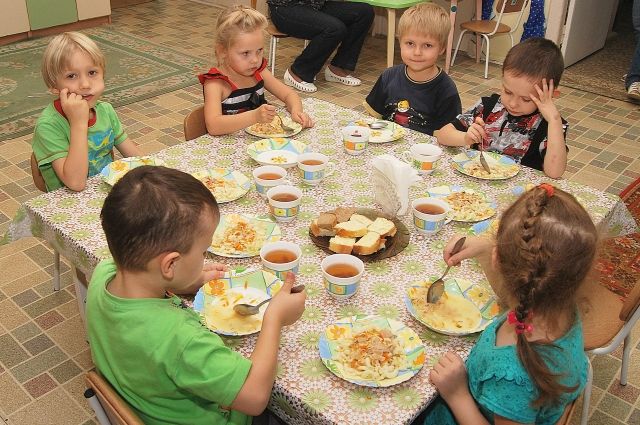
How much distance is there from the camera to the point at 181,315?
1167 mm

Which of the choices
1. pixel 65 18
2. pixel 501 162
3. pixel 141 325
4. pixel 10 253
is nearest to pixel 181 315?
pixel 141 325

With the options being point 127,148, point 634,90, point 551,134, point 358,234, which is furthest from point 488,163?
point 634,90

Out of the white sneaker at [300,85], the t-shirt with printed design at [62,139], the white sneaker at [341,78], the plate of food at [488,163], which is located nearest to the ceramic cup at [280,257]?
the plate of food at [488,163]

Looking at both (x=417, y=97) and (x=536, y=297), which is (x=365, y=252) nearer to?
(x=536, y=297)

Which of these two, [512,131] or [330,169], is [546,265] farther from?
[512,131]

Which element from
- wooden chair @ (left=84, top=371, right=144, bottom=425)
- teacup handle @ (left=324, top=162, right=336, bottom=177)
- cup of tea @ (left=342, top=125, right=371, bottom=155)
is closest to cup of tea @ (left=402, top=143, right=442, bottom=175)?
cup of tea @ (left=342, top=125, right=371, bottom=155)

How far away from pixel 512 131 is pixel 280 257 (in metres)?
1.19

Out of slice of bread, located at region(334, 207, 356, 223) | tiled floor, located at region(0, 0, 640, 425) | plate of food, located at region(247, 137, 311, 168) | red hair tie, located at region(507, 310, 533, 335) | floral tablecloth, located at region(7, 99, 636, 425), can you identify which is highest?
red hair tie, located at region(507, 310, 533, 335)

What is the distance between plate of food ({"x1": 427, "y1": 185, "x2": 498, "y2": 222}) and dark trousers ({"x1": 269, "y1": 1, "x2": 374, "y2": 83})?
3270 millimetres

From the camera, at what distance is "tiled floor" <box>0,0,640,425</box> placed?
2145 mm

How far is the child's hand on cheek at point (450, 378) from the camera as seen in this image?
118cm

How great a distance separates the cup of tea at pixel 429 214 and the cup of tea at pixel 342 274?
10.7 inches

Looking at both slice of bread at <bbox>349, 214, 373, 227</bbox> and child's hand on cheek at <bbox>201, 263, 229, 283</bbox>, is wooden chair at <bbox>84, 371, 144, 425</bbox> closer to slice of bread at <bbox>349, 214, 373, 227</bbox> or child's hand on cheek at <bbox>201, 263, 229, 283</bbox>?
child's hand on cheek at <bbox>201, 263, 229, 283</bbox>

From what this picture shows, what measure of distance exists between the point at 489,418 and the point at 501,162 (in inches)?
42.5
